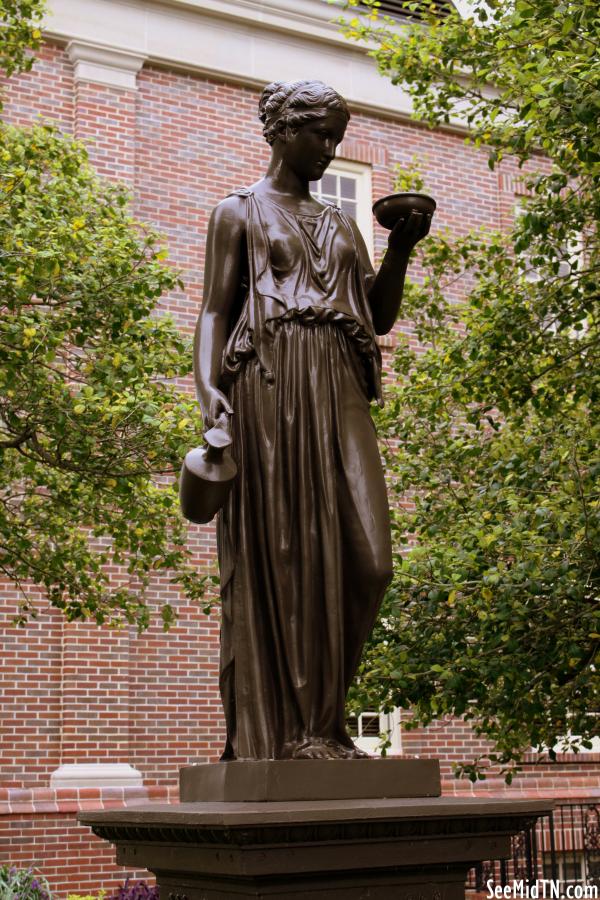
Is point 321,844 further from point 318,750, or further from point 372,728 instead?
point 372,728

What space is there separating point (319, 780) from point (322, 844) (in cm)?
33

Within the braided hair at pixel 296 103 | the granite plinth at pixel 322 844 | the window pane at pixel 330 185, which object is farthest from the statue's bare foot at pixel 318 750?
the window pane at pixel 330 185

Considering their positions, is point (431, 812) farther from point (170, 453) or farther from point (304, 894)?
point (170, 453)

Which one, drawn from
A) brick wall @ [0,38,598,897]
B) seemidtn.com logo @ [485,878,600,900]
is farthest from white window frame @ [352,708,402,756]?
seemidtn.com logo @ [485,878,600,900]

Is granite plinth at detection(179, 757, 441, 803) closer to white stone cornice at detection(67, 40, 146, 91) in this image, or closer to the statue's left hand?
the statue's left hand

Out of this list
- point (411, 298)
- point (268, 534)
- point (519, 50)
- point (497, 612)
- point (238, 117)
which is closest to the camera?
point (268, 534)

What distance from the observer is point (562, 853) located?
14164 millimetres

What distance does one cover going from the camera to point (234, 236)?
412 centimetres

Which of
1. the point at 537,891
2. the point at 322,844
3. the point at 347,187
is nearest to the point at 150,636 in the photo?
the point at 537,891

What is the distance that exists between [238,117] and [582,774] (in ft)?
31.4

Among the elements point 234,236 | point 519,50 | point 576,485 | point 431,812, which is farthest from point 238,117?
point 431,812

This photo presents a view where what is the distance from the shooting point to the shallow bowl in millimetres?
3988

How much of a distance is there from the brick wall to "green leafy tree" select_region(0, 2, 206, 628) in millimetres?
1554

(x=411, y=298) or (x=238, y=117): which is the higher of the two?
(x=238, y=117)
